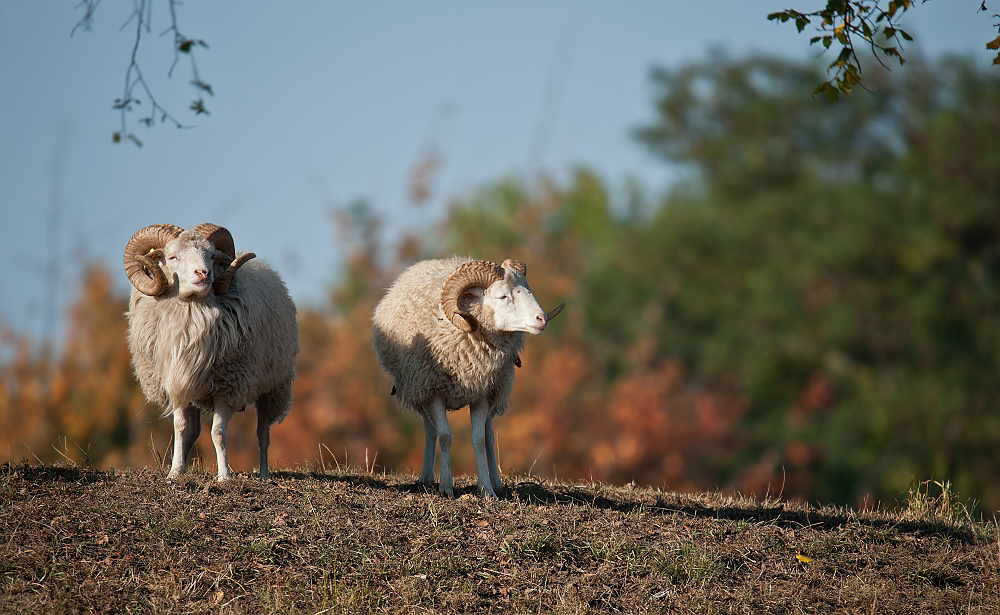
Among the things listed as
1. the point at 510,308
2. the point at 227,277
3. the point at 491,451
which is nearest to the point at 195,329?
the point at 227,277

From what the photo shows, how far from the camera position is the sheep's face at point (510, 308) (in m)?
8.77

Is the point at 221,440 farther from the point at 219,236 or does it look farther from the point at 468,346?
the point at 468,346

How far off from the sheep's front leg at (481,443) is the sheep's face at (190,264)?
2615 mm

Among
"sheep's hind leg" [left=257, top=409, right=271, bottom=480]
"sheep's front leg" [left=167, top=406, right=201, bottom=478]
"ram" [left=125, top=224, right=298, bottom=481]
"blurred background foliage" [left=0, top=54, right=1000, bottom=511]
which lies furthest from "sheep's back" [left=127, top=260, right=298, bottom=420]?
"blurred background foliage" [left=0, top=54, right=1000, bottom=511]

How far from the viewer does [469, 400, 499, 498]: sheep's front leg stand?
8.80 meters

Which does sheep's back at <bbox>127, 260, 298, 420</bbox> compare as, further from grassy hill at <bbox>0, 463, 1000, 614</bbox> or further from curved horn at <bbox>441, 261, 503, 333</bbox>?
curved horn at <bbox>441, 261, 503, 333</bbox>

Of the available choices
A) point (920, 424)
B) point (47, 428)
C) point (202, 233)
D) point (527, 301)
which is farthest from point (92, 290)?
point (920, 424)

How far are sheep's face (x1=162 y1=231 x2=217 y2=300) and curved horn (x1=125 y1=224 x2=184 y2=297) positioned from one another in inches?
3.4

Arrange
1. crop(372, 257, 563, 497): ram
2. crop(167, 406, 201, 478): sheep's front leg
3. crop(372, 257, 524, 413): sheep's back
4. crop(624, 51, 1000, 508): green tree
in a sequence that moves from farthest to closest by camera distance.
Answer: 1. crop(624, 51, 1000, 508): green tree
2. crop(372, 257, 524, 413): sheep's back
3. crop(372, 257, 563, 497): ram
4. crop(167, 406, 201, 478): sheep's front leg

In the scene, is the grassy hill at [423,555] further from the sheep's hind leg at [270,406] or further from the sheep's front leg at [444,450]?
the sheep's hind leg at [270,406]

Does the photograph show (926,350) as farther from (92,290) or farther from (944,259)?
(92,290)

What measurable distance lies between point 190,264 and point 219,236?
53 centimetres

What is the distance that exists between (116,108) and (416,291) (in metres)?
3.22

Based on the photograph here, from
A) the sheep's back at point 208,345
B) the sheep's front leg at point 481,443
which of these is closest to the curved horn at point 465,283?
the sheep's front leg at point 481,443
